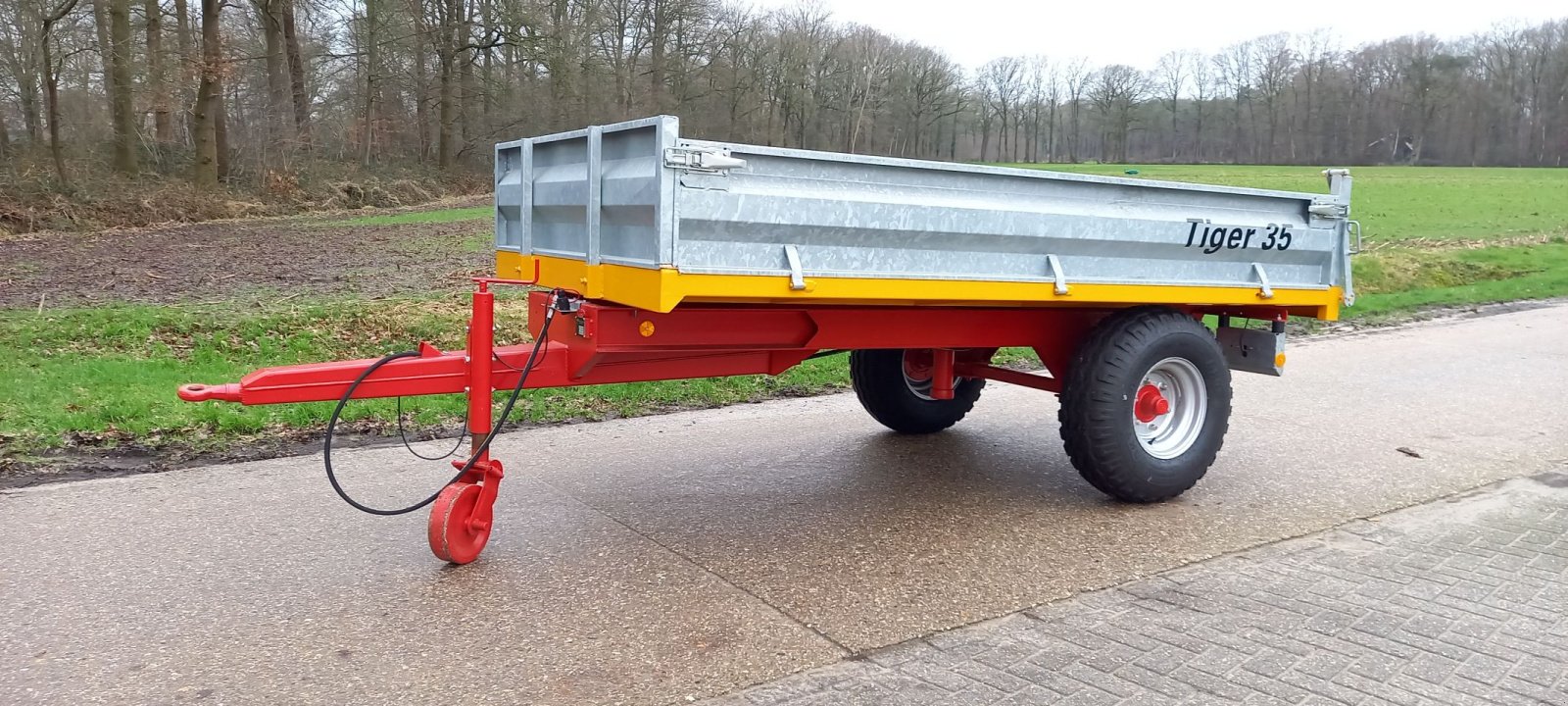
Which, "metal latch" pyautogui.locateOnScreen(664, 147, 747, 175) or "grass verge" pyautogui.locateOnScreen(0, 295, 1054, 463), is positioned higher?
"metal latch" pyautogui.locateOnScreen(664, 147, 747, 175)

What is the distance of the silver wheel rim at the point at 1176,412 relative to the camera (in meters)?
5.46

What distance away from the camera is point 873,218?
4.11 m

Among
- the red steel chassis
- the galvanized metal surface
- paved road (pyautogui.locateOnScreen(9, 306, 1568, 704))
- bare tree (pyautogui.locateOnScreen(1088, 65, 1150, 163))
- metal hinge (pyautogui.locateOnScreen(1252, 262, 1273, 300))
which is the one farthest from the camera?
bare tree (pyautogui.locateOnScreen(1088, 65, 1150, 163))

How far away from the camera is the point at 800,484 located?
564 cm

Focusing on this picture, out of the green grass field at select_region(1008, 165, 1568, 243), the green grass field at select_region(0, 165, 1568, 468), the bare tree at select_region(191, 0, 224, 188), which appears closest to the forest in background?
the bare tree at select_region(191, 0, 224, 188)

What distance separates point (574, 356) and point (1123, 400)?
252 cm

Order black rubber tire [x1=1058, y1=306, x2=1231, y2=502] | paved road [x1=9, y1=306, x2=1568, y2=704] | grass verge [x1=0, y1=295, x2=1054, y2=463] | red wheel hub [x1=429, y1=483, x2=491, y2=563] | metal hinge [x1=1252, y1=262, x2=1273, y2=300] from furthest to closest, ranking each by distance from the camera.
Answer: grass verge [x1=0, y1=295, x2=1054, y2=463]
metal hinge [x1=1252, y1=262, x2=1273, y2=300]
black rubber tire [x1=1058, y1=306, x2=1231, y2=502]
red wheel hub [x1=429, y1=483, x2=491, y2=563]
paved road [x1=9, y1=306, x2=1568, y2=704]

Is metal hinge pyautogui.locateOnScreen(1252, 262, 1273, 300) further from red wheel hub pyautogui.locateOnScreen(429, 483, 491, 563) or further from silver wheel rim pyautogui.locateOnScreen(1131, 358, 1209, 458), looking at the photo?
red wheel hub pyautogui.locateOnScreen(429, 483, 491, 563)

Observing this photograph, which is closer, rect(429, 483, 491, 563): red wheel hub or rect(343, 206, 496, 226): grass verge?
rect(429, 483, 491, 563): red wheel hub

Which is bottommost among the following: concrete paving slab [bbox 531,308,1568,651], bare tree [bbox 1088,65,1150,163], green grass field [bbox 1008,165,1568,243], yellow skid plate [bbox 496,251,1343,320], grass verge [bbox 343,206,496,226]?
A: concrete paving slab [bbox 531,308,1568,651]

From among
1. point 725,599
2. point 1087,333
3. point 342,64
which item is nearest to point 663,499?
point 725,599

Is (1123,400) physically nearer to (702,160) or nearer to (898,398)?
(898,398)

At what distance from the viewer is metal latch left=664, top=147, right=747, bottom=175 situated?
3639 mm

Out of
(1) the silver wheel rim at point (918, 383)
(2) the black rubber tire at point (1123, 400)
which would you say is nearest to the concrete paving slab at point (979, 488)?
(2) the black rubber tire at point (1123, 400)
